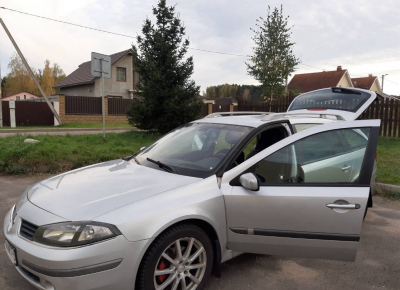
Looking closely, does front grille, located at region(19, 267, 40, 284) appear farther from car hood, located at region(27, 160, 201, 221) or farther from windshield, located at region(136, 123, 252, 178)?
windshield, located at region(136, 123, 252, 178)

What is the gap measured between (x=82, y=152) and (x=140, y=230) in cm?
611

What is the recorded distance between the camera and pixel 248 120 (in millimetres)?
3451

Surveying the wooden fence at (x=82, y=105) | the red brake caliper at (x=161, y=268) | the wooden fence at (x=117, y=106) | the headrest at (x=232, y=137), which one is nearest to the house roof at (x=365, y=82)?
the wooden fence at (x=117, y=106)

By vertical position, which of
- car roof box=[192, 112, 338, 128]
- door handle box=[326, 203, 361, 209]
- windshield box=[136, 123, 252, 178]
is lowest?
door handle box=[326, 203, 361, 209]

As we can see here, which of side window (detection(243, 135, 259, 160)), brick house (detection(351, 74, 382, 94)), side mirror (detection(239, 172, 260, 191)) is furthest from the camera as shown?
brick house (detection(351, 74, 382, 94))

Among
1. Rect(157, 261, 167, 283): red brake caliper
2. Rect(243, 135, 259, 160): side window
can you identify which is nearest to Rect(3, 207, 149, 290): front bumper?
Rect(157, 261, 167, 283): red brake caliper

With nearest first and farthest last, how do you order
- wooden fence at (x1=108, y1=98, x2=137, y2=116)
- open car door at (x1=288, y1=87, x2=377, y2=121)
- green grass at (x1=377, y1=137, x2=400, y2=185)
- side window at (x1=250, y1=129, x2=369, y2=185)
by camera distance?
side window at (x1=250, y1=129, x2=369, y2=185) → open car door at (x1=288, y1=87, x2=377, y2=121) → green grass at (x1=377, y1=137, x2=400, y2=185) → wooden fence at (x1=108, y1=98, x2=137, y2=116)

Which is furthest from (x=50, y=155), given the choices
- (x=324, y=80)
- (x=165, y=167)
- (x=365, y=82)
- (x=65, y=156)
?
(x=365, y=82)

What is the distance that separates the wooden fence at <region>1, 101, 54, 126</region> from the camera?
20.4m

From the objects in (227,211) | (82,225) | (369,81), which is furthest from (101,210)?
(369,81)

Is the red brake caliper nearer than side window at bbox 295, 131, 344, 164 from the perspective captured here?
Yes

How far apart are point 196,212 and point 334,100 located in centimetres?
430

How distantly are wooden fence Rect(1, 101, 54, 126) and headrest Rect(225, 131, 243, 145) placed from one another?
2086 cm

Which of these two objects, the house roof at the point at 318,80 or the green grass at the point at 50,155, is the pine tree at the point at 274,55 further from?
the house roof at the point at 318,80
